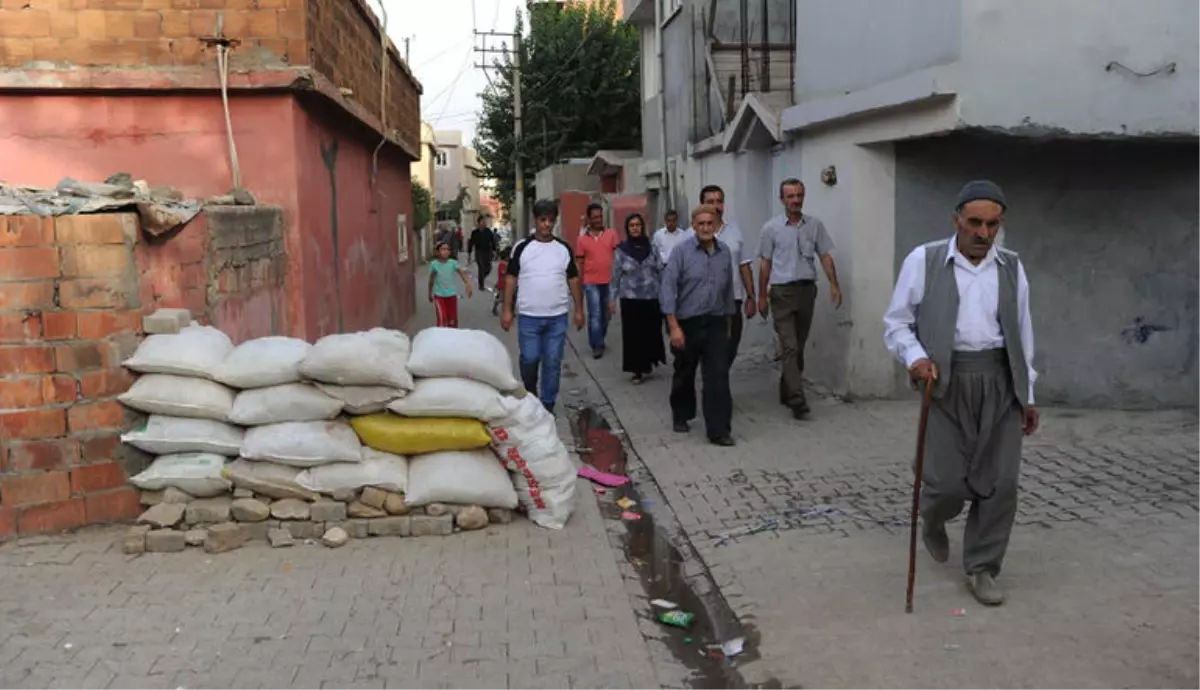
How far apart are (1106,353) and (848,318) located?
1.96 meters

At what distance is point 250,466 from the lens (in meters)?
5.19

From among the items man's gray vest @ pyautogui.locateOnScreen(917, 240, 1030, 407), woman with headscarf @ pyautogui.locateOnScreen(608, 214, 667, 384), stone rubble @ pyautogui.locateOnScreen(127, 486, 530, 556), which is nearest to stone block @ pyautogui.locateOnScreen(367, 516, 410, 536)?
stone rubble @ pyautogui.locateOnScreen(127, 486, 530, 556)

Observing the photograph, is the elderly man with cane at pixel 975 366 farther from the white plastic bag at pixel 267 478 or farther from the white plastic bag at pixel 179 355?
the white plastic bag at pixel 179 355

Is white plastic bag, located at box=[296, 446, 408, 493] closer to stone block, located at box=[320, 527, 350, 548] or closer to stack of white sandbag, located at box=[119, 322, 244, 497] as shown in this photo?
stone block, located at box=[320, 527, 350, 548]

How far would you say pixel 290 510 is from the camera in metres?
5.20

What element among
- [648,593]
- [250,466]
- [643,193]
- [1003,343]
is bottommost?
[648,593]

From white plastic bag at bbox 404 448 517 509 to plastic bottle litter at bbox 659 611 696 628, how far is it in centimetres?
120

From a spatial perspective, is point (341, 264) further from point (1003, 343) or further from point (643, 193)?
point (643, 193)

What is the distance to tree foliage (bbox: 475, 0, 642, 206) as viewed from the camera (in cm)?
2931

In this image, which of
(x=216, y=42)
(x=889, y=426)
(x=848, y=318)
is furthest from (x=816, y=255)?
(x=216, y=42)

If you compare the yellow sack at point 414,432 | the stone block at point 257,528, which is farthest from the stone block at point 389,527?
the stone block at point 257,528

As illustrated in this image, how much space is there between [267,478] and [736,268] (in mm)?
5101

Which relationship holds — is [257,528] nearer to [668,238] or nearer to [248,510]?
[248,510]

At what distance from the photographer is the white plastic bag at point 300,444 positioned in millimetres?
5133
